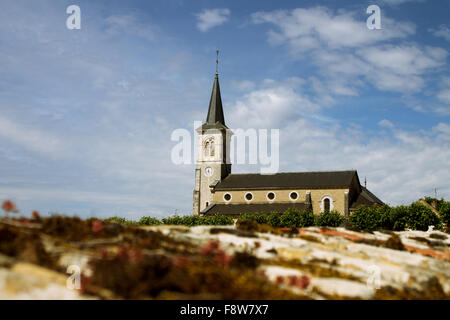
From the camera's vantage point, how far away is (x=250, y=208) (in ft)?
172

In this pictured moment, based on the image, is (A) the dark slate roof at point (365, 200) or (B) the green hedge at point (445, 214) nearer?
(B) the green hedge at point (445, 214)

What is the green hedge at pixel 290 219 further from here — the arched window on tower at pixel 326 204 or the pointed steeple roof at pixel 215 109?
the pointed steeple roof at pixel 215 109

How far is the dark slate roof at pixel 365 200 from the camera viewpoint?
50.3m

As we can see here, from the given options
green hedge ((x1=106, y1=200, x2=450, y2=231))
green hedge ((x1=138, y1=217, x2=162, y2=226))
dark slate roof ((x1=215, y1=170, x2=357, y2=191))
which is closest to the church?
dark slate roof ((x1=215, y1=170, x2=357, y2=191))

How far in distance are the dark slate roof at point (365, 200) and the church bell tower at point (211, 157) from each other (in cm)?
1970

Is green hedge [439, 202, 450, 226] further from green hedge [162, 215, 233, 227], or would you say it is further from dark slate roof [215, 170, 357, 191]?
green hedge [162, 215, 233, 227]

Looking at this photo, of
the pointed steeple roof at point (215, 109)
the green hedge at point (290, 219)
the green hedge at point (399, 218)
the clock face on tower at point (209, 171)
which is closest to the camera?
the green hedge at point (399, 218)

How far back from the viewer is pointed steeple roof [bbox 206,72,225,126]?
60656 millimetres

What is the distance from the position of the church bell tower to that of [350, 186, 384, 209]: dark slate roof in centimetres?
1970

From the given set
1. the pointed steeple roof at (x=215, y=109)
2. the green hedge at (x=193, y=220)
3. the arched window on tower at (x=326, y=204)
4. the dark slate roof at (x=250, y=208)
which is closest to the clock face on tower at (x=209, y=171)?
the dark slate roof at (x=250, y=208)

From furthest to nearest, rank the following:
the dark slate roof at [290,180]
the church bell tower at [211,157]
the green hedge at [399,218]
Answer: the church bell tower at [211,157], the dark slate roof at [290,180], the green hedge at [399,218]
